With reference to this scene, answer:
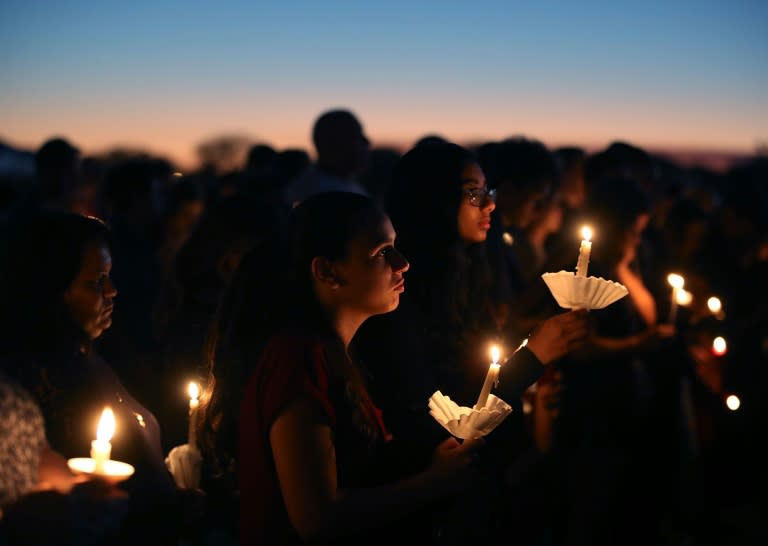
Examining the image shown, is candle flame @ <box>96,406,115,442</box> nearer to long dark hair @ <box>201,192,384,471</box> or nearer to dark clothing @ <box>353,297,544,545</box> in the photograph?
long dark hair @ <box>201,192,384,471</box>

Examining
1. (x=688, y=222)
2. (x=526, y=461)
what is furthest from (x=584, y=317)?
(x=688, y=222)

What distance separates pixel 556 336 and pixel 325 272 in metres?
0.84

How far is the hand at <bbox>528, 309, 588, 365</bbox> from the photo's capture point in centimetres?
296

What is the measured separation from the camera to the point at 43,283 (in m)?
2.69

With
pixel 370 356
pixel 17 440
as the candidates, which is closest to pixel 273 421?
pixel 17 440

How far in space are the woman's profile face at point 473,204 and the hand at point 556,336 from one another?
80cm

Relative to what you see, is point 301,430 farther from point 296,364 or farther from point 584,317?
point 584,317

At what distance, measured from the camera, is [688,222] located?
716cm

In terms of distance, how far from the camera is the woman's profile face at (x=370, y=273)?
2.64 m

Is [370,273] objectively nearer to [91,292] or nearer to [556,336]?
[556,336]

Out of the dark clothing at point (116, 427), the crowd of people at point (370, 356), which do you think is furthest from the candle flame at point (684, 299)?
the dark clothing at point (116, 427)

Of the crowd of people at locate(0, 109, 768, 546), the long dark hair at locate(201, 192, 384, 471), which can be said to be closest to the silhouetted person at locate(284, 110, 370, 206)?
the crowd of people at locate(0, 109, 768, 546)

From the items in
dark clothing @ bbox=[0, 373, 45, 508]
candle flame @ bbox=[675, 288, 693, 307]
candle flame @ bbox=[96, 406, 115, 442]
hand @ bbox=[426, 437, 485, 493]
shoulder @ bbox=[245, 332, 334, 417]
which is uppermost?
shoulder @ bbox=[245, 332, 334, 417]

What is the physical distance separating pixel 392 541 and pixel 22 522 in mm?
958
